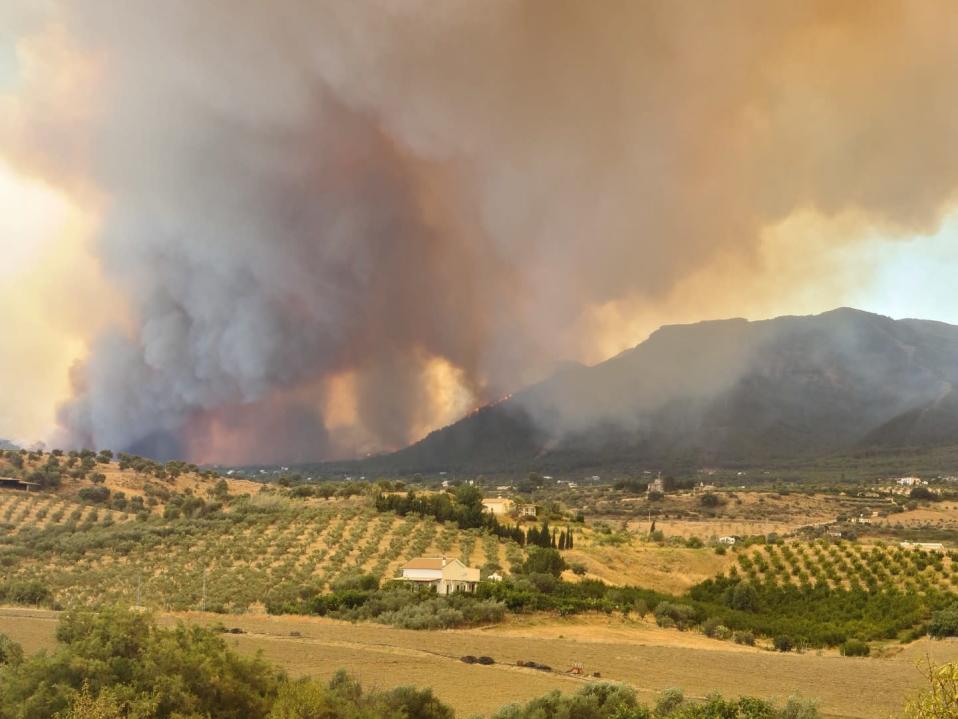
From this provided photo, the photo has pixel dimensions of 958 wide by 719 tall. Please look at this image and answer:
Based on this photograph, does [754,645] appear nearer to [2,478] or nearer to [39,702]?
[39,702]

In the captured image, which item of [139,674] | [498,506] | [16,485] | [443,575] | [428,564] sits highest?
[16,485]

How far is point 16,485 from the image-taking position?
63062 millimetres

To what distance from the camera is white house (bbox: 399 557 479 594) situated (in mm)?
36000

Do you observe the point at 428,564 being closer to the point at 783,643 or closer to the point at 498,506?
the point at 783,643

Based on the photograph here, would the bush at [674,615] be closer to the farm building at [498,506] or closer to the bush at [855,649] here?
the bush at [855,649]

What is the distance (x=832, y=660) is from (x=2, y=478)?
67.6 meters

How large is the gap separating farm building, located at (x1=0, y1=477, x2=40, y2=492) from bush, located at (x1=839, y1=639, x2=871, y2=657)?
210 ft

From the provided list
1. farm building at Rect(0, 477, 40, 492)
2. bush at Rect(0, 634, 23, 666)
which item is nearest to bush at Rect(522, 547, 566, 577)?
bush at Rect(0, 634, 23, 666)

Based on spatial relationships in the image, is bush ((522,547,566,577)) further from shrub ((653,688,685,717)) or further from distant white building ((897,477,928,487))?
distant white building ((897,477,928,487))

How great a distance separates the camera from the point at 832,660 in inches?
982

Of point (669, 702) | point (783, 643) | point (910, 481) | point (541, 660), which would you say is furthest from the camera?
point (910, 481)

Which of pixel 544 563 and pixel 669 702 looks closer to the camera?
pixel 669 702

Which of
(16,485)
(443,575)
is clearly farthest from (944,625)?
(16,485)

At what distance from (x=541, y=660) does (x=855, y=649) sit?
1543 cm
